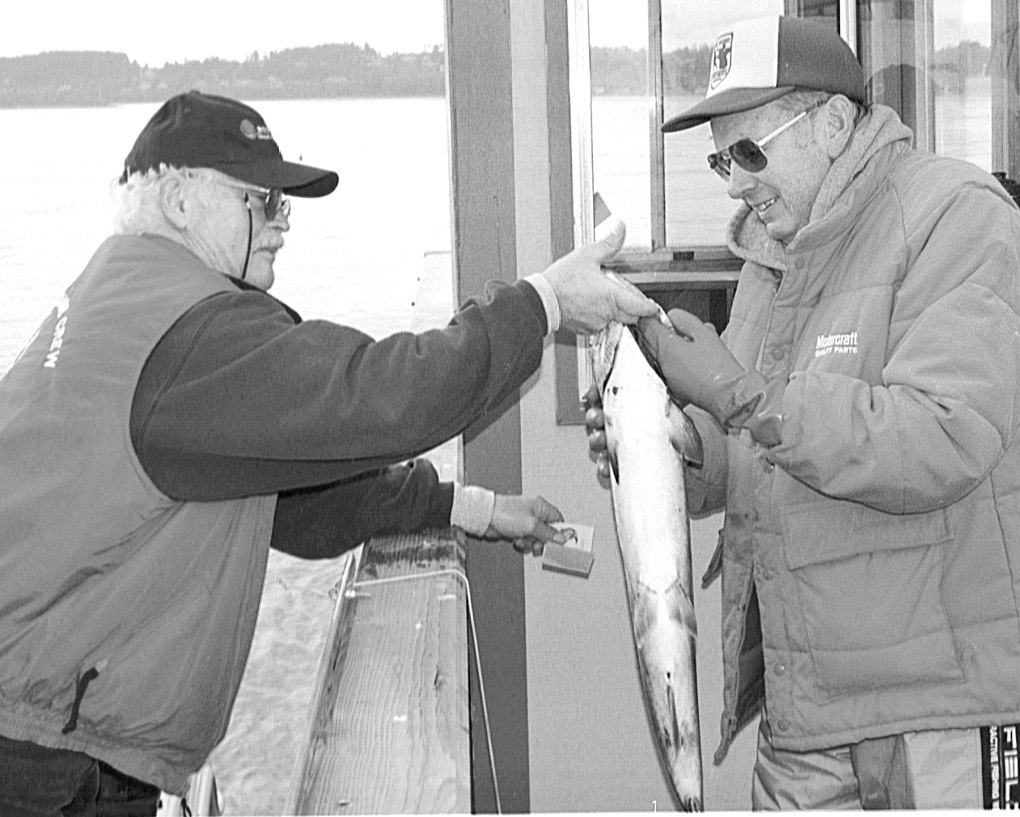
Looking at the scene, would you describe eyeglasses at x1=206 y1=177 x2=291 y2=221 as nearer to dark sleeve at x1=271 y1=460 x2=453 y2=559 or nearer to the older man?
the older man

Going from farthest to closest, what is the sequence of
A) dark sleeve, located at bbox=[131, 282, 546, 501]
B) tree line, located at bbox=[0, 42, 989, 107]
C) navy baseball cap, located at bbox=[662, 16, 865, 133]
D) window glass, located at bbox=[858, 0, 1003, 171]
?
window glass, located at bbox=[858, 0, 1003, 171] < tree line, located at bbox=[0, 42, 989, 107] < navy baseball cap, located at bbox=[662, 16, 865, 133] < dark sleeve, located at bbox=[131, 282, 546, 501]

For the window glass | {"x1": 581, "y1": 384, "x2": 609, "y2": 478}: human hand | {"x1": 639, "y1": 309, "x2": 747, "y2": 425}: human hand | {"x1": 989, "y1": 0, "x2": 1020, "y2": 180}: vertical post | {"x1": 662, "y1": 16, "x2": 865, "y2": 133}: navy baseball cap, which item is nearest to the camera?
{"x1": 639, "y1": 309, "x2": 747, "y2": 425}: human hand

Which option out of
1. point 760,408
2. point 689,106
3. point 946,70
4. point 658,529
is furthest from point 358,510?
point 946,70

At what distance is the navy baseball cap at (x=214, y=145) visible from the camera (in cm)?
198

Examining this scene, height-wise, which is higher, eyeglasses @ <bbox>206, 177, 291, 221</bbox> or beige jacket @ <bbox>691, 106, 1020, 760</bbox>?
eyeglasses @ <bbox>206, 177, 291, 221</bbox>

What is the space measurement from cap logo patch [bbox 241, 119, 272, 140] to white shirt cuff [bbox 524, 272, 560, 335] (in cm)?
48

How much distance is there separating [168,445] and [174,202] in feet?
1.45

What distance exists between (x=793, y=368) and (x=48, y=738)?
1.29 meters

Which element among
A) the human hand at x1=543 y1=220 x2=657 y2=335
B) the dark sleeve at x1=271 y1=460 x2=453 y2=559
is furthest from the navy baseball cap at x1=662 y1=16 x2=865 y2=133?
the dark sleeve at x1=271 y1=460 x2=453 y2=559

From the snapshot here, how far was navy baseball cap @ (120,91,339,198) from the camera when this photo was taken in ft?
6.49

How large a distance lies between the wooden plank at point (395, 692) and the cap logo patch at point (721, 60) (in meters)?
1.13

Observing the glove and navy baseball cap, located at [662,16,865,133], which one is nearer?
the glove

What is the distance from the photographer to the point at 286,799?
1906 mm

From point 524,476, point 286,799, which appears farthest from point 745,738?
point 286,799
